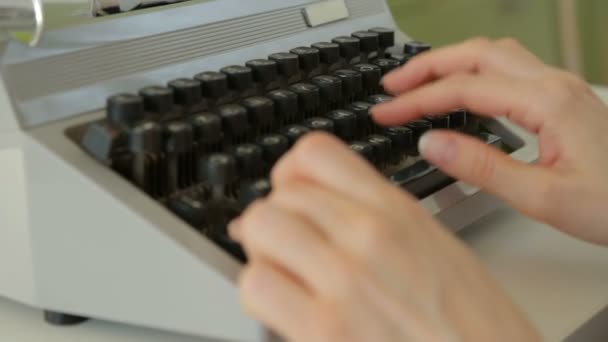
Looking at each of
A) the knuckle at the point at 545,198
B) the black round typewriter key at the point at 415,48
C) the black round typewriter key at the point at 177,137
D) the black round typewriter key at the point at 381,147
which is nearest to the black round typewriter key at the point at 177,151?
the black round typewriter key at the point at 177,137

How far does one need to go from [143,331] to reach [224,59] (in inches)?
13.5

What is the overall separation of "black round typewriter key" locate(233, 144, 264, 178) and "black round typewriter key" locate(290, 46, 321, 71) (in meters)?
0.22

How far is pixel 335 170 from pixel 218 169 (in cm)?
17

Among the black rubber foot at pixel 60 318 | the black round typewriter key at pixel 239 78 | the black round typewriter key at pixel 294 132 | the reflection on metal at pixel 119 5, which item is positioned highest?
the reflection on metal at pixel 119 5

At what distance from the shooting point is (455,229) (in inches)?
34.7

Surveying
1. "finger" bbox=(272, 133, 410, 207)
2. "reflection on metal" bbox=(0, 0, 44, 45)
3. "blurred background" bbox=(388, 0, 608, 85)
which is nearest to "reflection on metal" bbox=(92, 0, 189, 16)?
"reflection on metal" bbox=(0, 0, 44, 45)

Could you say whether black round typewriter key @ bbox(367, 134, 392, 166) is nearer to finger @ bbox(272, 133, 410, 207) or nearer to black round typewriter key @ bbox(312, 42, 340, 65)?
black round typewriter key @ bbox(312, 42, 340, 65)

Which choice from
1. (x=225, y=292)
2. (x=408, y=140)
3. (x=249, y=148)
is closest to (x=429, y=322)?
(x=225, y=292)

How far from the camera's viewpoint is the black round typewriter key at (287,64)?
3.07ft

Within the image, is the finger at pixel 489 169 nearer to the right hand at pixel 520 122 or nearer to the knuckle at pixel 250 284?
the right hand at pixel 520 122

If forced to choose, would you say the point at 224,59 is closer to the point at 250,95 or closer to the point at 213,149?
the point at 250,95

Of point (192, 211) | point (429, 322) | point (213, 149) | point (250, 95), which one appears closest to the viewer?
point (429, 322)

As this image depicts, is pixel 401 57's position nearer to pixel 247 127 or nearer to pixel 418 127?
pixel 418 127

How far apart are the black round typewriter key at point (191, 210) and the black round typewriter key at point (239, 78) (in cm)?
21
